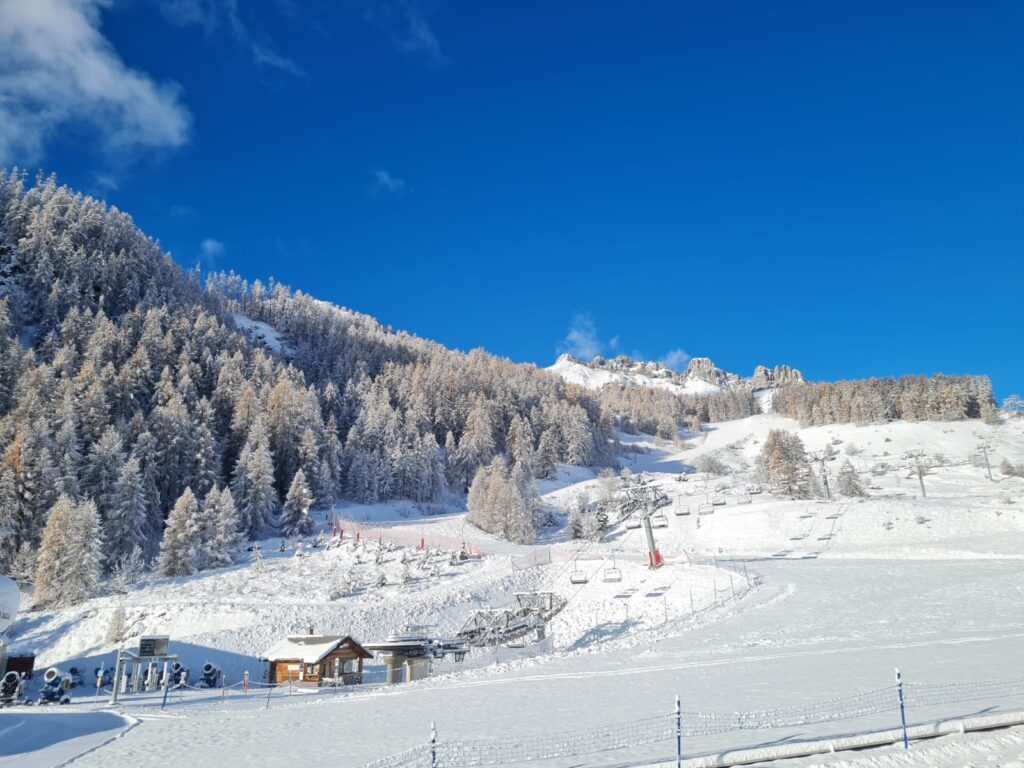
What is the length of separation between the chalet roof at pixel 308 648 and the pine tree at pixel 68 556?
65.3 feet

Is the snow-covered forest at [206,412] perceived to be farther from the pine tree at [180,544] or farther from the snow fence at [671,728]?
the snow fence at [671,728]

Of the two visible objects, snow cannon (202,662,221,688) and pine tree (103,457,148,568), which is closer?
snow cannon (202,662,221,688)

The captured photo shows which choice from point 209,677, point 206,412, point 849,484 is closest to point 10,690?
point 209,677

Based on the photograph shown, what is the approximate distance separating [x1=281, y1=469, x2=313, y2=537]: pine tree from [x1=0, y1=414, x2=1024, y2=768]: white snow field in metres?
7.44

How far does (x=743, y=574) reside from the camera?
4069 centimetres

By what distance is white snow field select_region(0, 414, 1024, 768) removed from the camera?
1285cm

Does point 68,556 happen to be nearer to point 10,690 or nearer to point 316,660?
point 10,690

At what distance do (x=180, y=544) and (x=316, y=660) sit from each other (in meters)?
23.3

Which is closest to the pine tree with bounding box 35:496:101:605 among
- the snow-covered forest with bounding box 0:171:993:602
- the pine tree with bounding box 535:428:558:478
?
the snow-covered forest with bounding box 0:171:993:602

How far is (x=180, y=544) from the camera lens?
1778 inches

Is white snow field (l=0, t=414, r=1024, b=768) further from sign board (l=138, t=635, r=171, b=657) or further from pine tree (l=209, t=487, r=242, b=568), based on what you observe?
pine tree (l=209, t=487, r=242, b=568)

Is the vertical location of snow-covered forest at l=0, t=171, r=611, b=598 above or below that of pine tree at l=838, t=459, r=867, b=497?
above

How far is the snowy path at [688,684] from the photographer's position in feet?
42.7

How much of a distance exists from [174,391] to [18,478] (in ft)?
68.2
